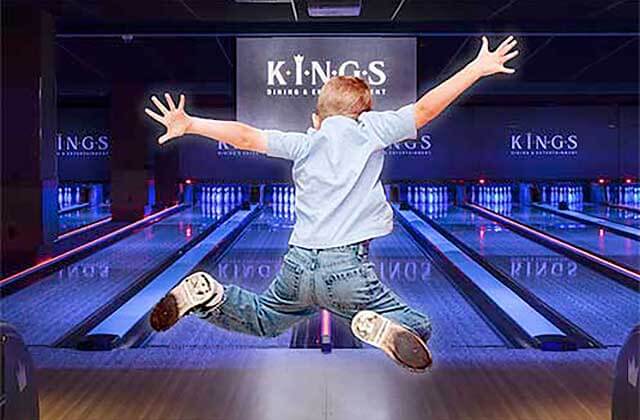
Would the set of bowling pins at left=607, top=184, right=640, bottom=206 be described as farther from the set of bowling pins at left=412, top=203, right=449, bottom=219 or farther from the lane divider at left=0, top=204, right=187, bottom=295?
the lane divider at left=0, top=204, right=187, bottom=295

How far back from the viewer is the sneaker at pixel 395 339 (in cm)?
195

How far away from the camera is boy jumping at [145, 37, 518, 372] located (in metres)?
2.04

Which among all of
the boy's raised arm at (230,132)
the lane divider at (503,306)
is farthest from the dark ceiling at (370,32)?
the boy's raised arm at (230,132)

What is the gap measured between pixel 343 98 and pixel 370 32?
3.41 metres

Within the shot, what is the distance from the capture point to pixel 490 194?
1327 cm

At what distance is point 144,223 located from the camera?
1019 centimetres

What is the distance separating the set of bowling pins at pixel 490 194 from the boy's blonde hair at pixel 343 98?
11.2 meters

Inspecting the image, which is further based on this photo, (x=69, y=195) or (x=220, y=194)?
(x=69, y=195)

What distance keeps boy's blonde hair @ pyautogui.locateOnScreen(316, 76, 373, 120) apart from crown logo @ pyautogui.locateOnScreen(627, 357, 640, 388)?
3.51 feet

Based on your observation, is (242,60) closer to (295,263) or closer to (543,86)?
(295,263)

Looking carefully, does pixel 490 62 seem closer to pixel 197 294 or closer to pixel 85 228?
pixel 197 294

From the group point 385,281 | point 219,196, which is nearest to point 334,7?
point 385,281

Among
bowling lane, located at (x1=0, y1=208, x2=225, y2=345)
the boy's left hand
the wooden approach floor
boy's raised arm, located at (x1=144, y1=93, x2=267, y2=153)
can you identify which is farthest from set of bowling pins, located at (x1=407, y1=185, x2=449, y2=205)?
boy's raised arm, located at (x1=144, y1=93, x2=267, y2=153)

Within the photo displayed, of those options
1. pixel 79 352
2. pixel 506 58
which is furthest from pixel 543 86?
pixel 506 58
